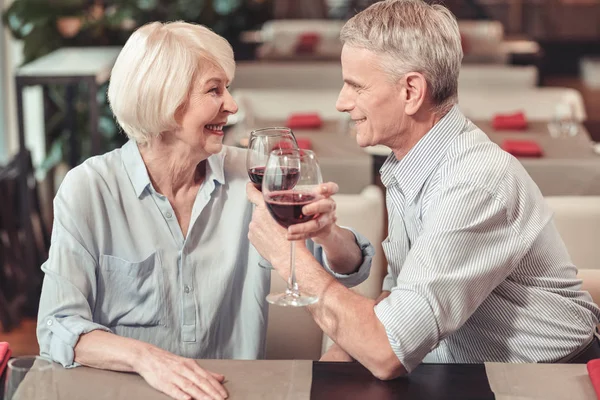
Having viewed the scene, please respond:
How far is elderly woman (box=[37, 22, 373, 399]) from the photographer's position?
1.97 meters

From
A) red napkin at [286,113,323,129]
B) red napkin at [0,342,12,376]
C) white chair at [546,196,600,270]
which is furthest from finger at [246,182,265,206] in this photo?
red napkin at [286,113,323,129]

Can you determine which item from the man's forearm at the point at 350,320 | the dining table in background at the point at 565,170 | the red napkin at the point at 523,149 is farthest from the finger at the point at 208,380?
the red napkin at the point at 523,149

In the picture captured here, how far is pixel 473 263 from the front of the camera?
5.62ft

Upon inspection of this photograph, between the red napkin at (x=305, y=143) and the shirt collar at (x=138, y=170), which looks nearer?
the shirt collar at (x=138, y=170)

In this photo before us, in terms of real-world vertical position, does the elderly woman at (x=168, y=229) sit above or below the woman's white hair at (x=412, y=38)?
below

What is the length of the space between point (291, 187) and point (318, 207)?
60 millimetres

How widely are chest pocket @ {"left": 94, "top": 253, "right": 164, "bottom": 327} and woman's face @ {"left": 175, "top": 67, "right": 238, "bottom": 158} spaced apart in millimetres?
276

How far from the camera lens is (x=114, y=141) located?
5684mm

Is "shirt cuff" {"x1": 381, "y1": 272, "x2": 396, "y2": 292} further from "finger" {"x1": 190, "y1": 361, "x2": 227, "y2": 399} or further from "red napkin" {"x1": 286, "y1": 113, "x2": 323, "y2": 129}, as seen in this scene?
"red napkin" {"x1": 286, "y1": 113, "x2": 323, "y2": 129}

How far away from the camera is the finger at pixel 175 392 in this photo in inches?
61.8

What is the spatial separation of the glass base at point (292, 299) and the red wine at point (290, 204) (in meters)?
0.14

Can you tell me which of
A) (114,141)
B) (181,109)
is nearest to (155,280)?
(181,109)

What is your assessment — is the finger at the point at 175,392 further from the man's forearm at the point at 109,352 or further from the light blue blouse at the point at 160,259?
→ the light blue blouse at the point at 160,259

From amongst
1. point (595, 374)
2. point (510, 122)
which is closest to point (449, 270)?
point (595, 374)
